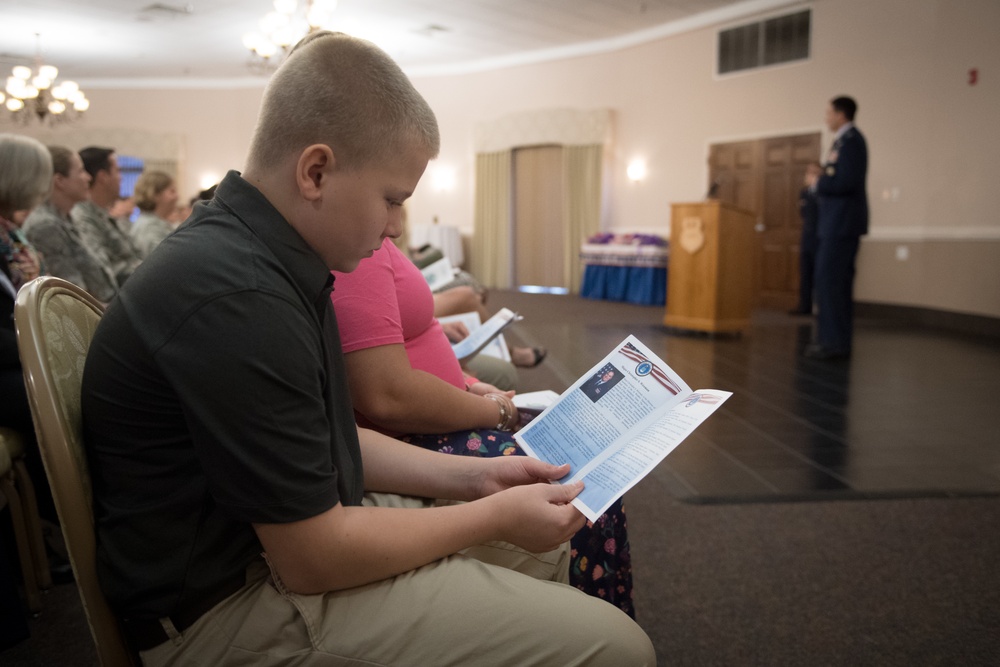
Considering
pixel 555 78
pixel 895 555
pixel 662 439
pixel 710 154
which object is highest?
pixel 555 78

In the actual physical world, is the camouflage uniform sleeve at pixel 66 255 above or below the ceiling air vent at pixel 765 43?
below

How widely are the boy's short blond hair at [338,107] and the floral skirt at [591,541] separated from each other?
62 centimetres

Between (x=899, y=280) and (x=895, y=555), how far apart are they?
640 centimetres

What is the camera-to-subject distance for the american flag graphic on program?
3.43 ft

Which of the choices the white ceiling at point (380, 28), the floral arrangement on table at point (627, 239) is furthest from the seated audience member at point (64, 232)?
the floral arrangement on table at point (627, 239)


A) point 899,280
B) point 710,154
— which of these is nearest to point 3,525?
point 899,280

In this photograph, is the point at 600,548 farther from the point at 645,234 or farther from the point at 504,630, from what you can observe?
the point at 645,234

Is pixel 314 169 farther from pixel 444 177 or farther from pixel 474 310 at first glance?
pixel 444 177

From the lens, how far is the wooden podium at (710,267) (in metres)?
6.18

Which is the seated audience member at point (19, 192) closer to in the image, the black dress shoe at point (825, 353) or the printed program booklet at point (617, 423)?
the printed program booklet at point (617, 423)

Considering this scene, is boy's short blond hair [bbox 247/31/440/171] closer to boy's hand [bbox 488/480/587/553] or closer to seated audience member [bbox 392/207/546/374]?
boy's hand [bbox 488/480/587/553]

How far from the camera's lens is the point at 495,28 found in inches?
379

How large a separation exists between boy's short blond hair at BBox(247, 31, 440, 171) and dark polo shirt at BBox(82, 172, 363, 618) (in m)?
0.07

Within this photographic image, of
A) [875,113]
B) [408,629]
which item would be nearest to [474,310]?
[408,629]
